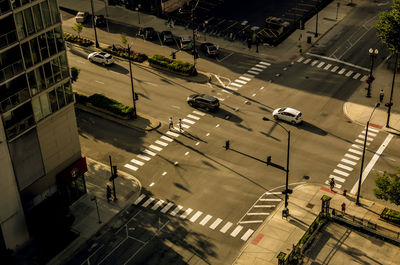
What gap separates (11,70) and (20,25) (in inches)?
163

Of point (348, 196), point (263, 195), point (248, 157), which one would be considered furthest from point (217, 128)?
point (348, 196)

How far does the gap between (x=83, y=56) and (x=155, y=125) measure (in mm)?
24681

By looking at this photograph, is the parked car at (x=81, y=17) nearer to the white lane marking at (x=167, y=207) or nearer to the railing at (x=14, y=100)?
the white lane marking at (x=167, y=207)

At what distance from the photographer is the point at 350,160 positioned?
70.3 m

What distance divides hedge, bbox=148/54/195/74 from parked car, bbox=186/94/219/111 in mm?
8038

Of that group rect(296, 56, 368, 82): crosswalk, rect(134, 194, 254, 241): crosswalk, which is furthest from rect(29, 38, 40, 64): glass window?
rect(296, 56, 368, 82): crosswalk

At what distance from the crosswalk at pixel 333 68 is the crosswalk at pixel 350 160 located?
47.3 ft

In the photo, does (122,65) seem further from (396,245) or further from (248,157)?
(396,245)

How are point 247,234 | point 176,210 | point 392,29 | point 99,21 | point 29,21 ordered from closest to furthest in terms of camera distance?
point 29,21
point 247,234
point 176,210
point 392,29
point 99,21

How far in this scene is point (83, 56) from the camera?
95.4 metres

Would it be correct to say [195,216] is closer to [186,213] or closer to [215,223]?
[186,213]

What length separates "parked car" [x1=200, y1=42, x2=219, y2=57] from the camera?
308ft

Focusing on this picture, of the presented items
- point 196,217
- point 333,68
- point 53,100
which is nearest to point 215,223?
point 196,217

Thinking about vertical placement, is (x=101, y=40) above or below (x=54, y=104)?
below
